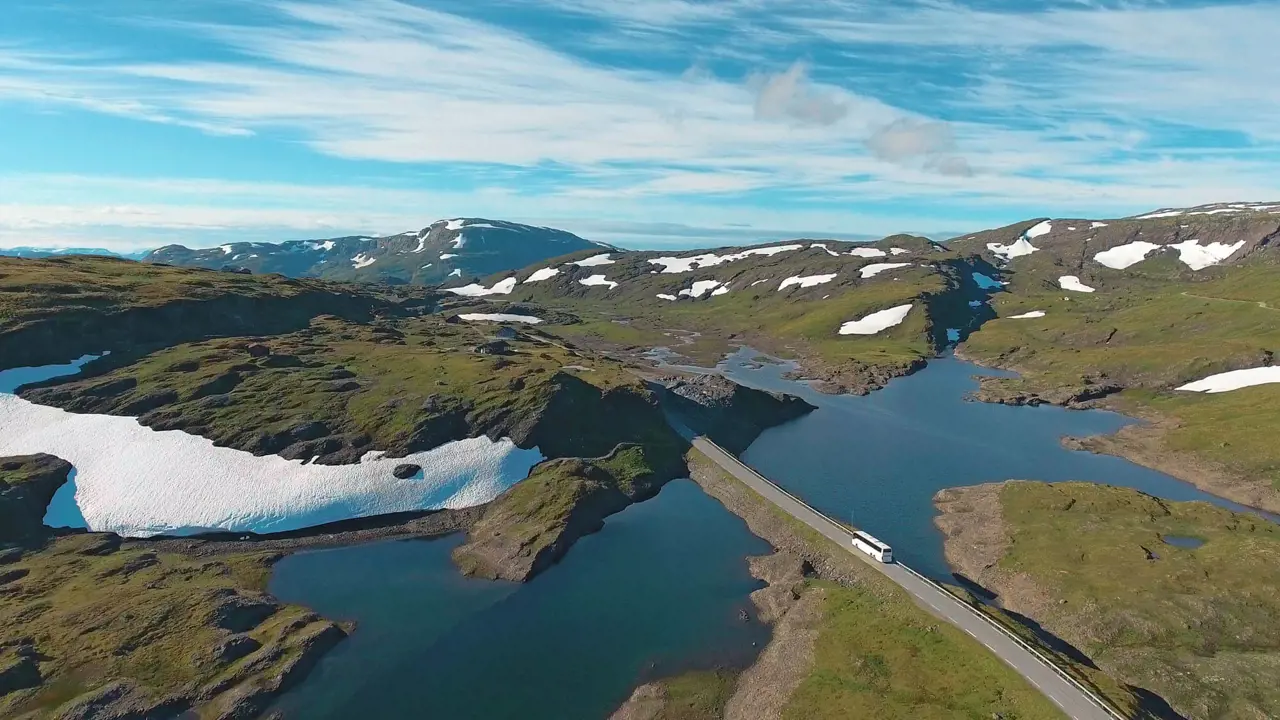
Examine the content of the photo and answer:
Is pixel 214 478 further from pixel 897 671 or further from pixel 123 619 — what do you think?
pixel 897 671

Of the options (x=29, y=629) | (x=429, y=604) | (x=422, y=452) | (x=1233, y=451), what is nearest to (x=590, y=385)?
(x=422, y=452)

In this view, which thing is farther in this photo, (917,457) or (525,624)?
(917,457)

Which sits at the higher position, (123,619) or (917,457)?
(123,619)

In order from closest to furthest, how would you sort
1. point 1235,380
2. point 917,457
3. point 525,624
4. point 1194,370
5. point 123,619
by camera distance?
point 123,619 → point 525,624 → point 917,457 → point 1235,380 → point 1194,370

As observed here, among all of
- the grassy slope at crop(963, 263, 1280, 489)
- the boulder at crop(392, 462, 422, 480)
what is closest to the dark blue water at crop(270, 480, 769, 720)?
the boulder at crop(392, 462, 422, 480)

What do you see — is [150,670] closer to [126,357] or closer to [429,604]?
[429,604]

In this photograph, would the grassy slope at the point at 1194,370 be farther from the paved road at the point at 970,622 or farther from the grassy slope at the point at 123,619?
the grassy slope at the point at 123,619

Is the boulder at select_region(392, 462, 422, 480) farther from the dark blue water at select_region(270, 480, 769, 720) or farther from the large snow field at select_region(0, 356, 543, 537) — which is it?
the dark blue water at select_region(270, 480, 769, 720)

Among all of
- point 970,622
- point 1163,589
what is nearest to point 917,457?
point 1163,589
